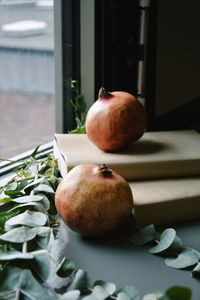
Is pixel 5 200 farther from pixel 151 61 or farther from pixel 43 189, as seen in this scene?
pixel 151 61

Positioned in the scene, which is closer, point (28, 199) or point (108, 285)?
point (108, 285)

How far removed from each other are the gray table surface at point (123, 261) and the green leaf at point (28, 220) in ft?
0.11

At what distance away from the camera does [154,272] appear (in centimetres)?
51

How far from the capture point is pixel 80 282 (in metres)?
0.46

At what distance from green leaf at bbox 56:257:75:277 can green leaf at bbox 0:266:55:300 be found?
3 centimetres

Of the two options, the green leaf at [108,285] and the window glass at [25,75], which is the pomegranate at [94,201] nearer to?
the green leaf at [108,285]

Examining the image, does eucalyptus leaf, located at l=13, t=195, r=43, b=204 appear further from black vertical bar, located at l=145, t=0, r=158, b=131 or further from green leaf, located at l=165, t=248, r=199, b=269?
black vertical bar, located at l=145, t=0, r=158, b=131

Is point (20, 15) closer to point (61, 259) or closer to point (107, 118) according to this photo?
point (107, 118)

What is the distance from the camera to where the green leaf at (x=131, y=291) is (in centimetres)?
44

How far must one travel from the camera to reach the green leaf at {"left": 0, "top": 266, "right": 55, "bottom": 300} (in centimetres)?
43

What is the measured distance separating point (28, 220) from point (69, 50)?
1.41ft

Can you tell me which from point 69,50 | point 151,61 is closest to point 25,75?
point 69,50

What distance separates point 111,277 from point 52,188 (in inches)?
7.6

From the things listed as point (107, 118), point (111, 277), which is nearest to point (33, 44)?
point (107, 118)
